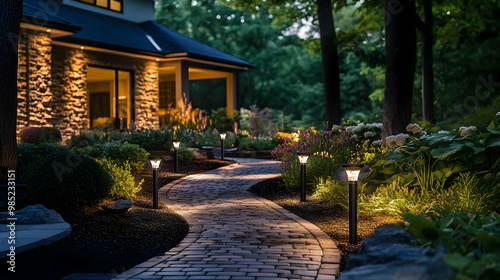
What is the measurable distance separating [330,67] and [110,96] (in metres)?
9.31

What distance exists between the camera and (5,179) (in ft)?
24.3

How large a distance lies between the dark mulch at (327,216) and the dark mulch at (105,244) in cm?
186

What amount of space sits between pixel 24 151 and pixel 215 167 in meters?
5.79

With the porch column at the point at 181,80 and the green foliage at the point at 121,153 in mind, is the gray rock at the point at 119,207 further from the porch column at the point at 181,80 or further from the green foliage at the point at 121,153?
the porch column at the point at 181,80

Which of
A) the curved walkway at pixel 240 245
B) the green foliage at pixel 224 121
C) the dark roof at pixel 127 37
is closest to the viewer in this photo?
the curved walkway at pixel 240 245

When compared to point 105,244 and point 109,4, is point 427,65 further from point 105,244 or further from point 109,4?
point 105,244

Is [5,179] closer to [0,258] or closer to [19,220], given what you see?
[19,220]

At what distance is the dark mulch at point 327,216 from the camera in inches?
224

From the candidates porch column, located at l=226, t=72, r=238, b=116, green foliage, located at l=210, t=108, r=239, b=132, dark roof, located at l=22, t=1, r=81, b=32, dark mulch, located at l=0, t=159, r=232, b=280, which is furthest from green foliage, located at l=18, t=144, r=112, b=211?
porch column, located at l=226, t=72, r=238, b=116

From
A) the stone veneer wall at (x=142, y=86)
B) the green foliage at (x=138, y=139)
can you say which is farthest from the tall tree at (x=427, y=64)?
the stone veneer wall at (x=142, y=86)

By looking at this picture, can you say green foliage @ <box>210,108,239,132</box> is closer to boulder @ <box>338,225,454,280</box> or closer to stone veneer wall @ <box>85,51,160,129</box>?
stone veneer wall @ <box>85,51,160,129</box>

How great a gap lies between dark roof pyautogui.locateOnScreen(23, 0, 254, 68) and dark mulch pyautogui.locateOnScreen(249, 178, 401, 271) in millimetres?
9749

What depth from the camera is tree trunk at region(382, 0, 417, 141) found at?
9.59m

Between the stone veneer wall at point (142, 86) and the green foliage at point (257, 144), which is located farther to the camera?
the stone veneer wall at point (142, 86)
